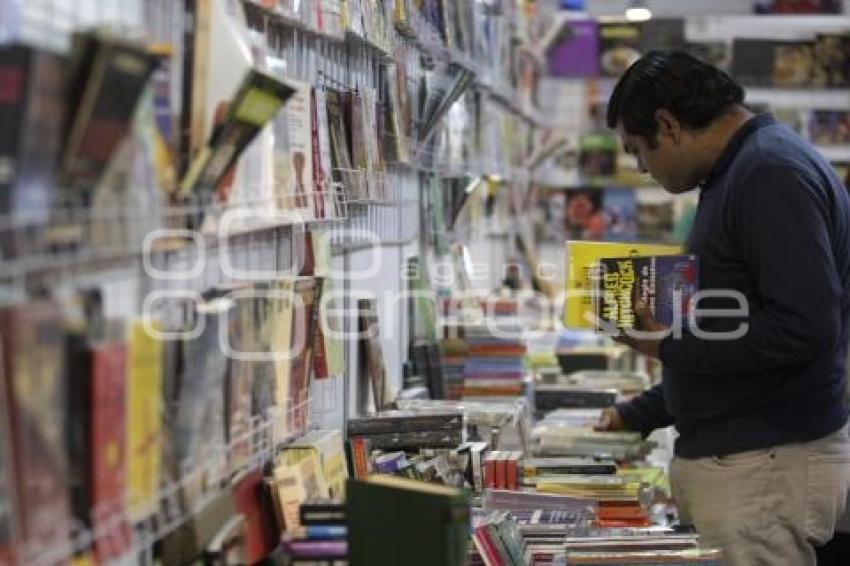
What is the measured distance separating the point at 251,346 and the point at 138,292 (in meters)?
0.34

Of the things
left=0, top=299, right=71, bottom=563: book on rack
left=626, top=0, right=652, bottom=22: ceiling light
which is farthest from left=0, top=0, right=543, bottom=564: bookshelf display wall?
left=626, top=0, right=652, bottom=22: ceiling light

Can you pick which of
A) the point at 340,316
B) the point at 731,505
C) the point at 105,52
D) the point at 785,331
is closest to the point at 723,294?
the point at 785,331

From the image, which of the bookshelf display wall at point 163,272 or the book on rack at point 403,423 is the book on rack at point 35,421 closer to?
the bookshelf display wall at point 163,272

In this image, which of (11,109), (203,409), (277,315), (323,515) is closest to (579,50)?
(277,315)

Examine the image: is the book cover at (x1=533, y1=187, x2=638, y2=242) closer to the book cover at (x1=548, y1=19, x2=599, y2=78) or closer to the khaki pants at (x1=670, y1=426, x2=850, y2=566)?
the book cover at (x1=548, y1=19, x2=599, y2=78)

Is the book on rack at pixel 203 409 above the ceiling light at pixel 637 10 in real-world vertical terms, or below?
below

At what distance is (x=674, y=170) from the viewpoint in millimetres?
2902

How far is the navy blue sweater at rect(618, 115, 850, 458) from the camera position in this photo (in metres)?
2.56

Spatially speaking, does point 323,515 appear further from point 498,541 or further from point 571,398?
point 571,398

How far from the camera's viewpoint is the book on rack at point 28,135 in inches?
52.1

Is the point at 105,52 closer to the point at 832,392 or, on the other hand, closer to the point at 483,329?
the point at 832,392

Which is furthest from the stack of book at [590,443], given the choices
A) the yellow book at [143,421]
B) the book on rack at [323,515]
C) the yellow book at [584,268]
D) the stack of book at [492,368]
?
the yellow book at [143,421]

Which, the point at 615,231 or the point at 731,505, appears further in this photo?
the point at 615,231

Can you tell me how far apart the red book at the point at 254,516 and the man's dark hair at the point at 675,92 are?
122 cm
